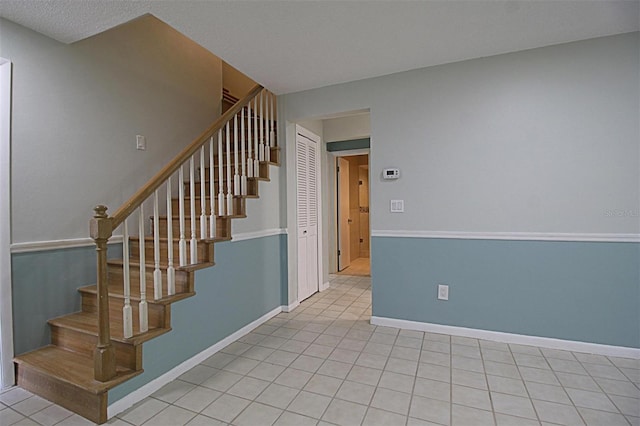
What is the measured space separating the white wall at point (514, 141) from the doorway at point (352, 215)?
7.70 ft

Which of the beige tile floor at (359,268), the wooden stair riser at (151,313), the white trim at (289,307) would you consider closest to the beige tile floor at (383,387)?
the wooden stair riser at (151,313)

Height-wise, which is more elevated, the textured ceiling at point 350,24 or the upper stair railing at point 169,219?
the textured ceiling at point 350,24

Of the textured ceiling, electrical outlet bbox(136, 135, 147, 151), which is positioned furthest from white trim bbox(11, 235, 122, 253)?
the textured ceiling

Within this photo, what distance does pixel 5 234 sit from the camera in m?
2.05

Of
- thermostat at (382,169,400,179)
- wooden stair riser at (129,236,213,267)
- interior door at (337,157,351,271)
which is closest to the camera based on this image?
wooden stair riser at (129,236,213,267)

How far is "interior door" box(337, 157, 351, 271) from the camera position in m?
5.53

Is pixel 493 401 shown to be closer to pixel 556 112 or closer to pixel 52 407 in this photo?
pixel 556 112

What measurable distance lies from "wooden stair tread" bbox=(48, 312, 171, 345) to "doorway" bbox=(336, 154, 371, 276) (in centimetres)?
377

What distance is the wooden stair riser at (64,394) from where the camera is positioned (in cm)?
173

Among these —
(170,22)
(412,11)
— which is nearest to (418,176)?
(412,11)

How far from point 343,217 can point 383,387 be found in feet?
12.7

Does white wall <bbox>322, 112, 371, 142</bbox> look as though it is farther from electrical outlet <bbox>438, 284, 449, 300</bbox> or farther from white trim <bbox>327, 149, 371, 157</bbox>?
electrical outlet <bbox>438, 284, 449, 300</bbox>

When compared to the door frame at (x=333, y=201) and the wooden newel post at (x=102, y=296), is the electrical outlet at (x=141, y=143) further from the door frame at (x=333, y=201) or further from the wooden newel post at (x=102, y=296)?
the door frame at (x=333, y=201)

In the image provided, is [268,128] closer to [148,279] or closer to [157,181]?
[157,181]
